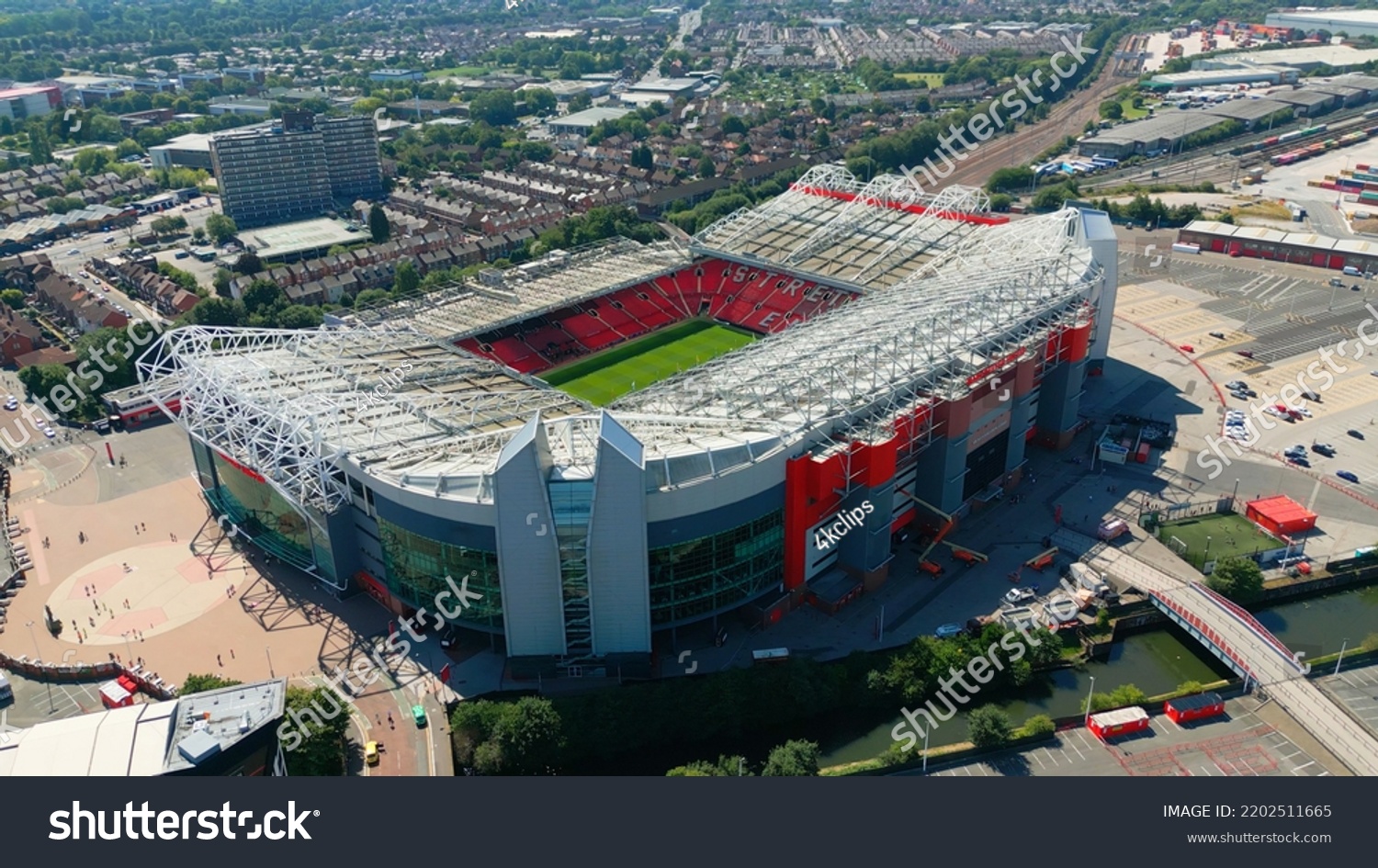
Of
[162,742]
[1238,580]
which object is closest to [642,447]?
[162,742]

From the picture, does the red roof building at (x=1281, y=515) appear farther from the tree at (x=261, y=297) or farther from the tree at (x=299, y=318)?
the tree at (x=261, y=297)

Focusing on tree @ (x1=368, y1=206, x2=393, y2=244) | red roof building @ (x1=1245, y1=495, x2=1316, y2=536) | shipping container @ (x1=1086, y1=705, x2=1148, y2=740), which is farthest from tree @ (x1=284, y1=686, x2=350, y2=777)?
tree @ (x1=368, y1=206, x2=393, y2=244)

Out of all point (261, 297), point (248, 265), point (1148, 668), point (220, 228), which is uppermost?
point (248, 265)

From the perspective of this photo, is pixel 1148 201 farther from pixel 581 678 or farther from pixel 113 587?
pixel 113 587

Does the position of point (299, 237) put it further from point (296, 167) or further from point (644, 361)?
point (644, 361)

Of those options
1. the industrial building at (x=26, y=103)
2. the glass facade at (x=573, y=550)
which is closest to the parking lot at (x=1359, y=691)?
the glass facade at (x=573, y=550)

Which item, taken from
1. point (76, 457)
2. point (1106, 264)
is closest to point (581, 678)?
point (76, 457)
